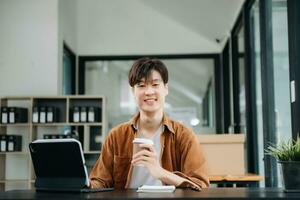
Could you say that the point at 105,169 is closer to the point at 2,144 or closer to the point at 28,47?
the point at 2,144

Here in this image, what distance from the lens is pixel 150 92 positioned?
195 cm

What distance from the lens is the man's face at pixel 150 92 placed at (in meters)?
1.96

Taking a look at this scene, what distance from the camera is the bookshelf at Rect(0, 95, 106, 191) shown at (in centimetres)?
523

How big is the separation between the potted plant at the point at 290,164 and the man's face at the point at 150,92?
54 cm

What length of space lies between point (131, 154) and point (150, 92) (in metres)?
0.29

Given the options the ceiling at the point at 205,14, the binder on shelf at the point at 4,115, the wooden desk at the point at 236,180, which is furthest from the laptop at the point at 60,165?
the ceiling at the point at 205,14

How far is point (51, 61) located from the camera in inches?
221

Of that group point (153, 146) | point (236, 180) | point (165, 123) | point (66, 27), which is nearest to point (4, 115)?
point (66, 27)

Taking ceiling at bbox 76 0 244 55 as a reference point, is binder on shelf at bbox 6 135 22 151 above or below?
below

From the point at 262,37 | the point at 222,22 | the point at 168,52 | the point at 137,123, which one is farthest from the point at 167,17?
the point at 137,123

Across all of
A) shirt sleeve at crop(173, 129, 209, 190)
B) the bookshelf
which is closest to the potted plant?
shirt sleeve at crop(173, 129, 209, 190)

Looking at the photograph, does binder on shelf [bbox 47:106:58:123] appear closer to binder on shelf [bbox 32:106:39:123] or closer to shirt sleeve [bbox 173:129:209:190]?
binder on shelf [bbox 32:106:39:123]

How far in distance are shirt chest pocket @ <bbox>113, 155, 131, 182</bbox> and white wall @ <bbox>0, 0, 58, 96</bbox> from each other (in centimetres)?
368

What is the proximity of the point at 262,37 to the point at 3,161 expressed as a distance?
3225mm
